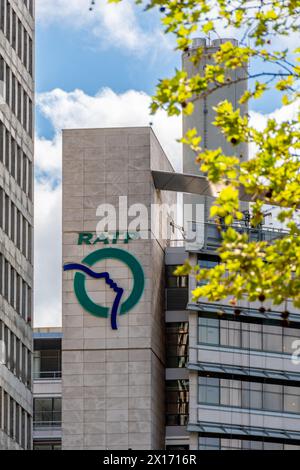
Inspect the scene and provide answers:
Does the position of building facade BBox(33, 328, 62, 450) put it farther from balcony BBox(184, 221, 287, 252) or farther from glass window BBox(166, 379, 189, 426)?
balcony BBox(184, 221, 287, 252)

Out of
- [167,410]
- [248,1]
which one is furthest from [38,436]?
[248,1]

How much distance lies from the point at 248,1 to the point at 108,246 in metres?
96.2

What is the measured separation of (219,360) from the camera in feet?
395

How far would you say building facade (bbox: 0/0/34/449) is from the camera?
92.0 meters

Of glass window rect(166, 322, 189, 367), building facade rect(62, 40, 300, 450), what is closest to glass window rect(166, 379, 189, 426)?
building facade rect(62, 40, 300, 450)

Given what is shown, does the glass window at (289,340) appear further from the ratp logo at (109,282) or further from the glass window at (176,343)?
the ratp logo at (109,282)

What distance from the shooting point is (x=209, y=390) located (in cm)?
12031

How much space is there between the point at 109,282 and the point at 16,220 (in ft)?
96.6

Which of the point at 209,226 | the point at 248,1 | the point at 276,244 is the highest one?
the point at 209,226

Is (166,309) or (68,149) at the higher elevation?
(68,149)

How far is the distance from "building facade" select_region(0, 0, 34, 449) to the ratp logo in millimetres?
23765

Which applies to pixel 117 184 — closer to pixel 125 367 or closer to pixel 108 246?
pixel 108 246

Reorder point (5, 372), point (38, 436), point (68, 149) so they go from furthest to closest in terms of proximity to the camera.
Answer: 1. point (38, 436)
2. point (68, 149)
3. point (5, 372)

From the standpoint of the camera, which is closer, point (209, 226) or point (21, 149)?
point (21, 149)
